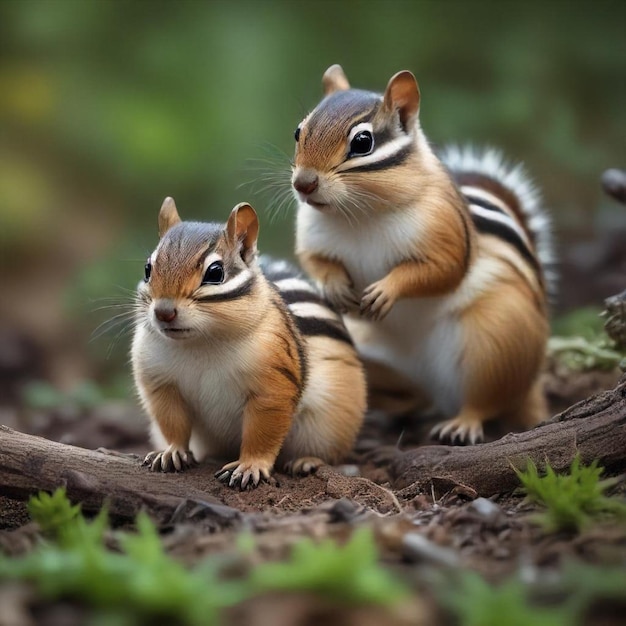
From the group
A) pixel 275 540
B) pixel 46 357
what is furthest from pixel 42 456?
pixel 46 357

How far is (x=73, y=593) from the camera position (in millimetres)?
2127

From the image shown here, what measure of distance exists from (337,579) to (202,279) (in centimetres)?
151

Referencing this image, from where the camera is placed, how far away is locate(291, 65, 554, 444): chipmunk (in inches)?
151

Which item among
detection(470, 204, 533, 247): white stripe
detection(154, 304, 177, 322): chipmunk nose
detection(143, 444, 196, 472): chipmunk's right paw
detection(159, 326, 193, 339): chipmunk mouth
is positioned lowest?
detection(143, 444, 196, 472): chipmunk's right paw

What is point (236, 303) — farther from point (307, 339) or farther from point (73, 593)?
point (73, 593)

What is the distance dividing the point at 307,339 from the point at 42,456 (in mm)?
1226

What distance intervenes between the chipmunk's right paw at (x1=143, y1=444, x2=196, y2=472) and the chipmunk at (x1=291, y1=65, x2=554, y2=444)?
3.32 feet

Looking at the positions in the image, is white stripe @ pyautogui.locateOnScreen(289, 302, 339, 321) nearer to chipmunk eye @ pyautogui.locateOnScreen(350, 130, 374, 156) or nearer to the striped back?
the striped back

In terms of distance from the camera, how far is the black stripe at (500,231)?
14.9ft

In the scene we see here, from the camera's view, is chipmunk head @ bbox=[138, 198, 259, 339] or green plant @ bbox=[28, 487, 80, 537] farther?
chipmunk head @ bbox=[138, 198, 259, 339]

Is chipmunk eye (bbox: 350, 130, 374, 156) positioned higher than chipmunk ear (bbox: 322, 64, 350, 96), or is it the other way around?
chipmunk ear (bbox: 322, 64, 350, 96)

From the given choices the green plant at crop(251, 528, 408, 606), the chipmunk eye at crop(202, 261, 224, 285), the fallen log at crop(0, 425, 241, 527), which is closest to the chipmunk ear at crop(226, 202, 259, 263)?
the chipmunk eye at crop(202, 261, 224, 285)

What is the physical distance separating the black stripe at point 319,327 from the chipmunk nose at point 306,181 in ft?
1.87

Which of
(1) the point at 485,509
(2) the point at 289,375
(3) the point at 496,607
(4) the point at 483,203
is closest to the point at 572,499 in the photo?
(1) the point at 485,509
